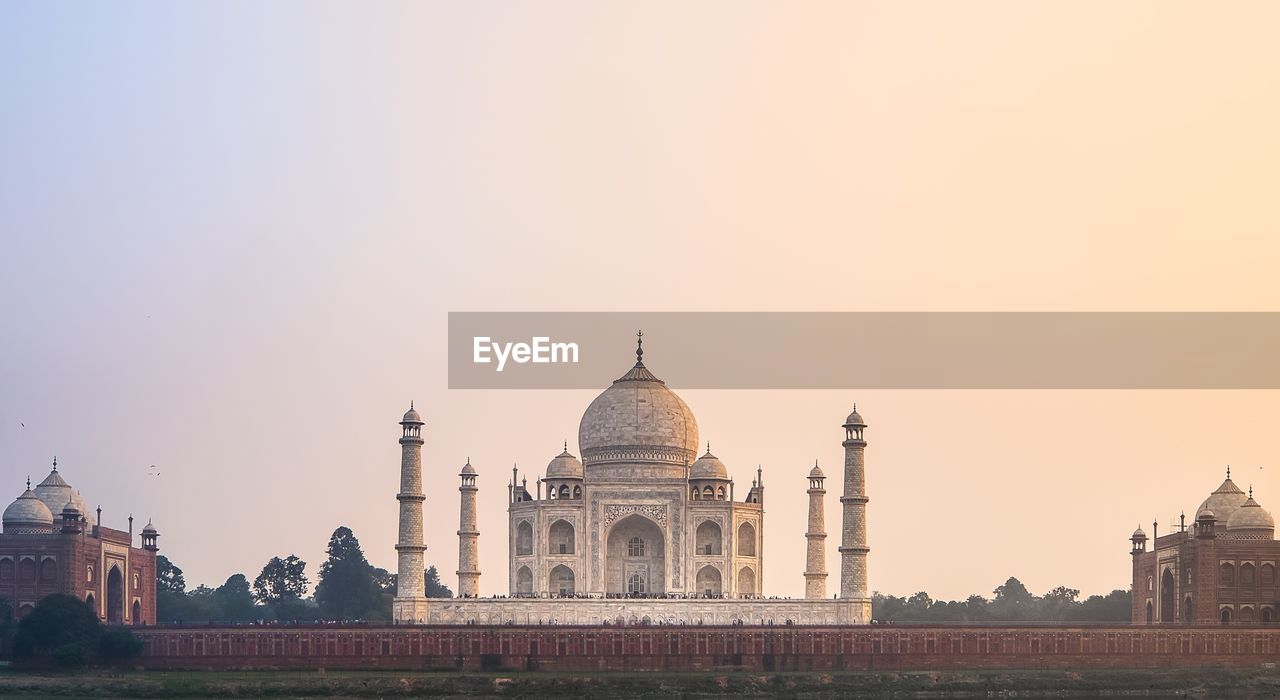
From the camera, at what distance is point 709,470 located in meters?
88.5

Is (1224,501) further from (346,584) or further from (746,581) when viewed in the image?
(346,584)

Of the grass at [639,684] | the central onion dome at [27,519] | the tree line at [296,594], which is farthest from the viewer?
the tree line at [296,594]

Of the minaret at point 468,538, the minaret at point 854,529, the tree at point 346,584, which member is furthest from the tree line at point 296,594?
the minaret at point 854,529

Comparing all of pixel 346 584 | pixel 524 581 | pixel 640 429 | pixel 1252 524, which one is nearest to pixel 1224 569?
pixel 1252 524

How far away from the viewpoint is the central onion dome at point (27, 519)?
86.2 meters

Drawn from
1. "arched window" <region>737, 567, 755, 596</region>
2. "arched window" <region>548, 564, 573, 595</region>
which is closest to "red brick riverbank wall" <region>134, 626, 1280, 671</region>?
"arched window" <region>737, 567, 755, 596</region>

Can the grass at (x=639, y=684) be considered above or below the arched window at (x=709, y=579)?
below

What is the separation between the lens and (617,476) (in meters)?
88.4

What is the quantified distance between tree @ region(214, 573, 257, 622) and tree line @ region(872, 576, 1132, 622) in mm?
32811

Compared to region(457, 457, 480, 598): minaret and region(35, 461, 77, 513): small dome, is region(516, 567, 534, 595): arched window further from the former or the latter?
region(35, 461, 77, 513): small dome

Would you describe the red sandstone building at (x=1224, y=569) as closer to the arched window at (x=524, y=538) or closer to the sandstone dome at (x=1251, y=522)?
the sandstone dome at (x=1251, y=522)

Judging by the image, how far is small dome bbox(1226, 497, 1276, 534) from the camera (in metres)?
89.2

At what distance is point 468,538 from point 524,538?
2626mm

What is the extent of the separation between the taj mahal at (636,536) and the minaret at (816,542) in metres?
0.06
